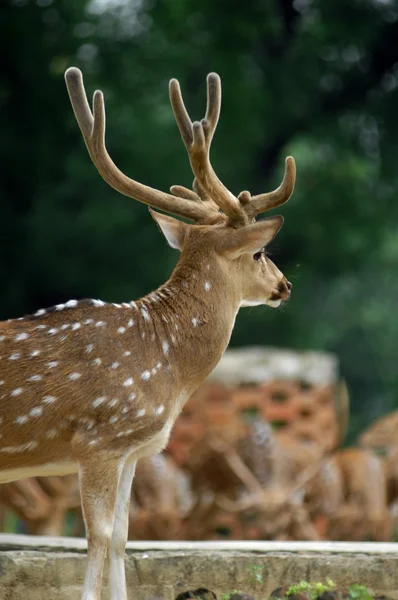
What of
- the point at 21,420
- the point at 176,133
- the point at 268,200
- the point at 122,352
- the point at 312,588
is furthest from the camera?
the point at 176,133

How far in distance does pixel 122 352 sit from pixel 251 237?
2.35ft

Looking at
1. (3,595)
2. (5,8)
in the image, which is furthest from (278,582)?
(5,8)

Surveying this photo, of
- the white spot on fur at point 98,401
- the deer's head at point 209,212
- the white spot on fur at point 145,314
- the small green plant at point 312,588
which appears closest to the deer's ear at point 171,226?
the deer's head at point 209,212

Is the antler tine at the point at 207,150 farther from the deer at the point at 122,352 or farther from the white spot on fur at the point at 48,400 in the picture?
the white spot on fur at the point at 48,400

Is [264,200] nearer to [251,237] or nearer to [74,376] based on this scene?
[251,237]

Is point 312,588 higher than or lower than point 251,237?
lower

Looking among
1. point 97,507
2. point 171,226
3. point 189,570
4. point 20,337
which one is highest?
point 171,226

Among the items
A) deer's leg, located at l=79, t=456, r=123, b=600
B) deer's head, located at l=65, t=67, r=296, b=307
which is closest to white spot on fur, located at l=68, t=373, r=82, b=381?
deer's leg, located at l=79, t=456, r=123, b=600

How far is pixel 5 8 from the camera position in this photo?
14992mm

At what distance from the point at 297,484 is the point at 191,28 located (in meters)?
8.72

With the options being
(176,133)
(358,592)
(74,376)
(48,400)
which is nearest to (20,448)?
(48,400)

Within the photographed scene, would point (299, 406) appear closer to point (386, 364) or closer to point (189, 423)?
point (189, 423)

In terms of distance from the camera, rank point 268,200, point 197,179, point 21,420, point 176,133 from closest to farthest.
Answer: point 21,420 → point 268,200 → point 197,179 → point 176,133

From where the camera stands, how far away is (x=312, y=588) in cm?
566
